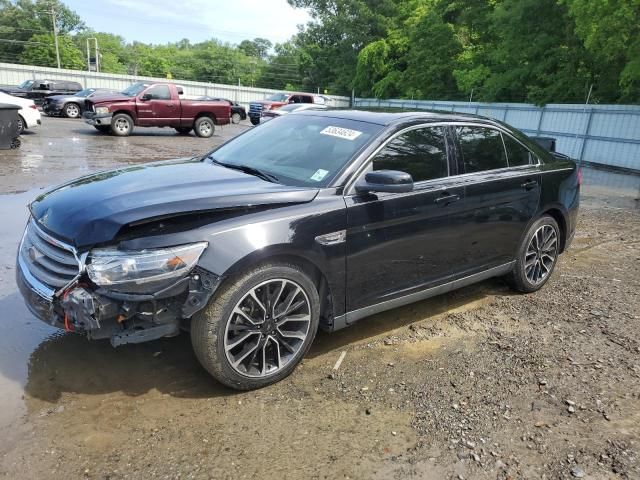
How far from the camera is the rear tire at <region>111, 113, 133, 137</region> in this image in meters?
17.1

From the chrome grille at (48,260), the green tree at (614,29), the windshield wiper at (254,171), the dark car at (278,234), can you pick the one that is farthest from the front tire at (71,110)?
the chrome grille at (48,260)

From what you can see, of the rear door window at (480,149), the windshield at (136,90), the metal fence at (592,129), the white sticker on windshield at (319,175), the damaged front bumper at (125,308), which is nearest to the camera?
the damaged front bumper at (125,308)

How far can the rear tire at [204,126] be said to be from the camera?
19094 mm

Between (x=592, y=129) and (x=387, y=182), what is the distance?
17.3 meters

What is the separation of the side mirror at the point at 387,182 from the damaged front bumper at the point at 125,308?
47.7 inches

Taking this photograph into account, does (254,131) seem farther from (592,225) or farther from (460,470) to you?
(592,225)

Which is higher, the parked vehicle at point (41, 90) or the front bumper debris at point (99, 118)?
the parked vehicle at point (41, 90)

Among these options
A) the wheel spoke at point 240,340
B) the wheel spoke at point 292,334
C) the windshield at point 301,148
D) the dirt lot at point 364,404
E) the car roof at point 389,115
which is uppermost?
the car roof at point 389,115

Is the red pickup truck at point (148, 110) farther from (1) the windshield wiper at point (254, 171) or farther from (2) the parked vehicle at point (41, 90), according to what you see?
(1) the windshield wiper at point (254, 171)

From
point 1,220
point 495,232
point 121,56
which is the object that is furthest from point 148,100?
point 121,56

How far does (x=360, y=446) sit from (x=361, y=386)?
0.58 metres

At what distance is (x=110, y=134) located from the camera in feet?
57.7

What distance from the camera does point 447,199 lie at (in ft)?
12.9

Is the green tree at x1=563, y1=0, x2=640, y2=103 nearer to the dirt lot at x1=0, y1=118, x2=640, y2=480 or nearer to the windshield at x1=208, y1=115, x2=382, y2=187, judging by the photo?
the dirt lot at x1=0, y1=118, x2=640, y2=480
